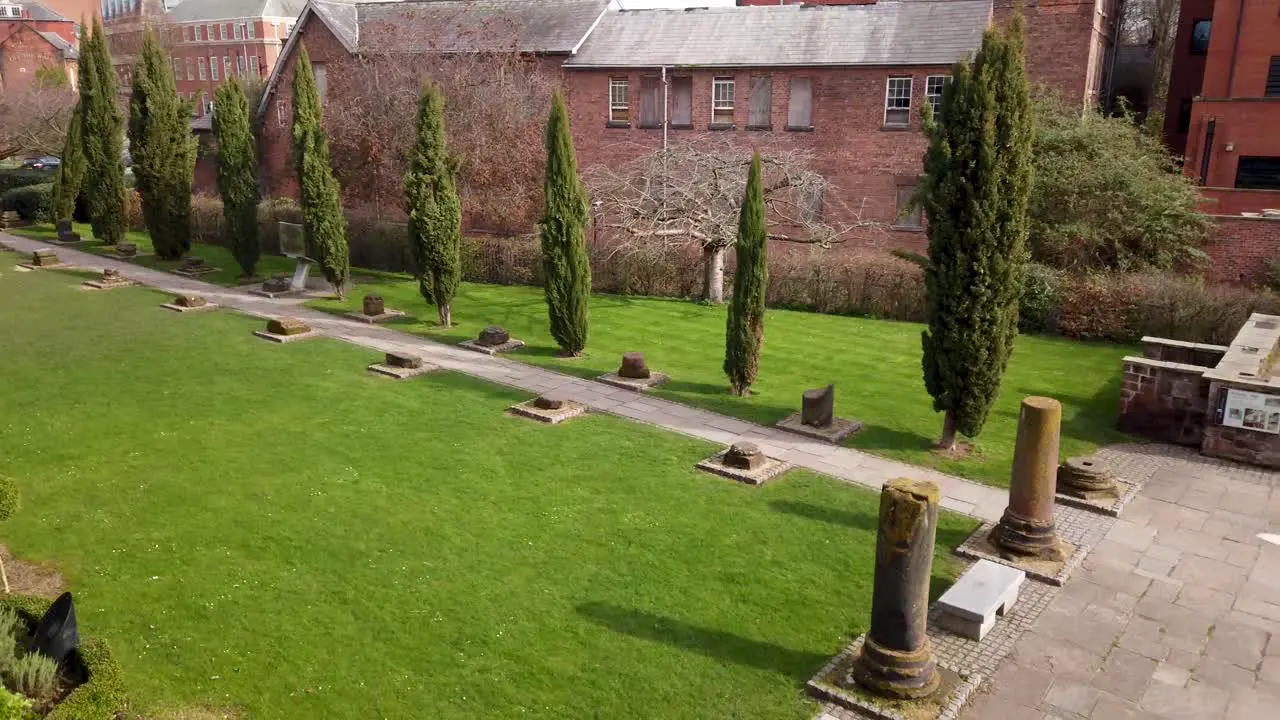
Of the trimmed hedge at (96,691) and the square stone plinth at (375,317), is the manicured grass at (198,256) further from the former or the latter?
the trimmed hedge at (96,691)

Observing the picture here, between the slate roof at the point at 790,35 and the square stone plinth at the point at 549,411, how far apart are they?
1945 cm

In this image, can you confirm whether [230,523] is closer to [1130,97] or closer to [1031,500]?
[1031,500]

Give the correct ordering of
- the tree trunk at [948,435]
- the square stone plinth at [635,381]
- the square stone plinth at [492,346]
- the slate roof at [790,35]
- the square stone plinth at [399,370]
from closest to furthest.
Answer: the tree trunk at [948,435] < the square stone plinth at [635,381] < the square stone plinth at [399,370] < the square stone plinth at [492,346] < the slate roof at [790,35]

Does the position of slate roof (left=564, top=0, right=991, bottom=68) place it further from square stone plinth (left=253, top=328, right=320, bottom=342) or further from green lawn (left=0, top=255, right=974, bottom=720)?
green lawn (left=0, top=255, right=974, bottom=720)

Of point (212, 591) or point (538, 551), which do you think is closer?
point (212, 591)

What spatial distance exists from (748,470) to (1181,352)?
8.88 m

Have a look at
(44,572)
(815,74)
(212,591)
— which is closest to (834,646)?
(212,591)

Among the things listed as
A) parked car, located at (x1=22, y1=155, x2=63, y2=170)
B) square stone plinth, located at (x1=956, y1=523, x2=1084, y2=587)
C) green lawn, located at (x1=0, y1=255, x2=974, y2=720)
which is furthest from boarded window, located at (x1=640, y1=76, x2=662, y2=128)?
parked car, located at (x1=22, y1=155, x2=63, y2=170)

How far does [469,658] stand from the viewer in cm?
809

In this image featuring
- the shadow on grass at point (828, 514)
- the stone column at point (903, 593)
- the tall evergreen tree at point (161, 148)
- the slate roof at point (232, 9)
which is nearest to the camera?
the stone column at point (903, 593)

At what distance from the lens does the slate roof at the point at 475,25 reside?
31.5m

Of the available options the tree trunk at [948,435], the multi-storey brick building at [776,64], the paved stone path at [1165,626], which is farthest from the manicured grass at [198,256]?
the paved stone path at [1165,626]

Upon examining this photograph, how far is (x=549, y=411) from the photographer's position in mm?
14820

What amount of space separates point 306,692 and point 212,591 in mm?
2209
